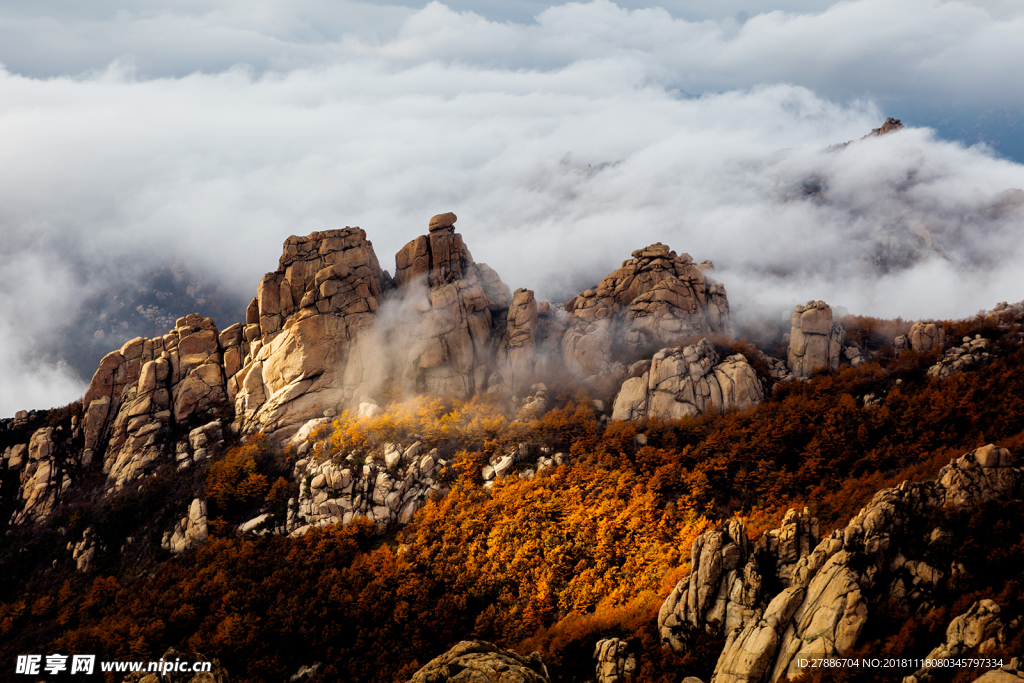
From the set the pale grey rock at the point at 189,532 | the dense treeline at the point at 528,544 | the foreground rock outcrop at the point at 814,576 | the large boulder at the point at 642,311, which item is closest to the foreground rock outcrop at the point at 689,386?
the dense treeline at the point at 528,544

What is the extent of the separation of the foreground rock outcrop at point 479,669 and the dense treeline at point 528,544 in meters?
7.57

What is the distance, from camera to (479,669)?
32969mm

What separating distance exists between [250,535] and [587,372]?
43555mm

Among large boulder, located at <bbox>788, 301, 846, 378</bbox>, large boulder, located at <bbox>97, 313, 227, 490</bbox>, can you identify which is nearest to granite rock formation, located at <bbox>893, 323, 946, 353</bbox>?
large boulder, located at <bbox>788, 301, 846, 378</bbox>

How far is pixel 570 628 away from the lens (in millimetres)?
45031

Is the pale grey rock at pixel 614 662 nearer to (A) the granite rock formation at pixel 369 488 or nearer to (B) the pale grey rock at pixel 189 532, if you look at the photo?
(A) the granite rock formation at pixel 369 488

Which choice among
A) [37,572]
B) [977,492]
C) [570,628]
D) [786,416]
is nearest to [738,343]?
[786,416]

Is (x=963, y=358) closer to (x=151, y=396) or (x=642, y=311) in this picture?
(x=642, y=311)

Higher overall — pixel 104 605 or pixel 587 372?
pixel 587 372

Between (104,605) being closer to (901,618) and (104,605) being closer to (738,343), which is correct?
(901,618)

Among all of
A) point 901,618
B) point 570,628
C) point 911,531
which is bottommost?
point 570,628

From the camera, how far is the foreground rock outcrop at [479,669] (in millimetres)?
32438

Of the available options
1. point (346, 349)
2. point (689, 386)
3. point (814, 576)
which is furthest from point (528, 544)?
point (346, 349)

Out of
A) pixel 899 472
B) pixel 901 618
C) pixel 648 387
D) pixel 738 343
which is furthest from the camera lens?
pixel 738 343
